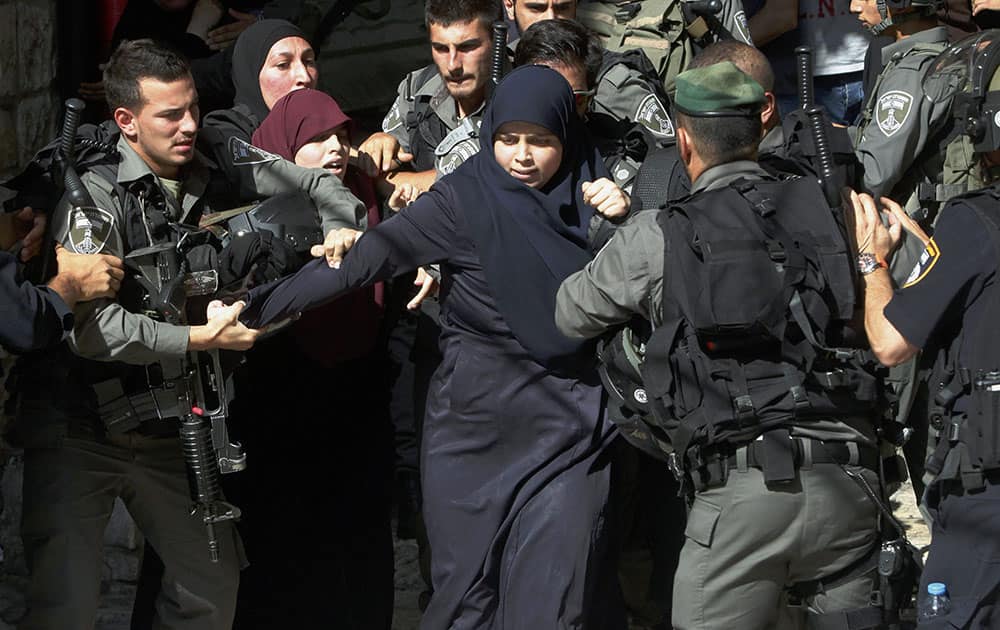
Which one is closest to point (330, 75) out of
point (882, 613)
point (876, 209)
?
point (876, 209)

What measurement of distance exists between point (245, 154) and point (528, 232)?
96 cm

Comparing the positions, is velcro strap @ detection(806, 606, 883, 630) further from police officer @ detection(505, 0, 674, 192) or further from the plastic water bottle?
police officer @ detection(505, 0, 674, 192)

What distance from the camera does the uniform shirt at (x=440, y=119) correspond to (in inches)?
202

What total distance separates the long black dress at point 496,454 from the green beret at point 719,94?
0.78 m

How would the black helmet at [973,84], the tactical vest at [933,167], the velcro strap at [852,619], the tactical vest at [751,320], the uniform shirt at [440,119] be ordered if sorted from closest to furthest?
the tactical vest at [751,320], the velcro strap at [852,619], the black helmet at [973,84], the tactical vest at [933,167], the uniform shirt at [440,119]

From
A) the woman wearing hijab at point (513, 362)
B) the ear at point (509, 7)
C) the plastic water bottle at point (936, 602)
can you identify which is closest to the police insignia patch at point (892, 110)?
the woman wearing hijab at point (513, 362)

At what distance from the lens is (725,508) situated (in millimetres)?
3965

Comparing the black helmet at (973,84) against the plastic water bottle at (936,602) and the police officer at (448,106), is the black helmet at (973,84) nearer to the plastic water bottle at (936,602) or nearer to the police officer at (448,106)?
the plastic water bottle at (936,602)

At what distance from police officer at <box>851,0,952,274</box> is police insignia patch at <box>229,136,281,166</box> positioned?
189cm

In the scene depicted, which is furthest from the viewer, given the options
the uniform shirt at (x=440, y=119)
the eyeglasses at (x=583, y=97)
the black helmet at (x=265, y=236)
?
the uniform shirt at (x=440, y=119)

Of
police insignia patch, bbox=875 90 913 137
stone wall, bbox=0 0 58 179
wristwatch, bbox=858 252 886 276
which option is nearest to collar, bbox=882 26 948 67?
police insignia patch, bbox=875 90 913 137

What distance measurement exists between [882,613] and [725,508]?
0.48 meters

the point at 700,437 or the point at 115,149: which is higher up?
the point at 115,149

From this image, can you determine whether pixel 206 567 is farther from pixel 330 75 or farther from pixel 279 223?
pixel 330 75
